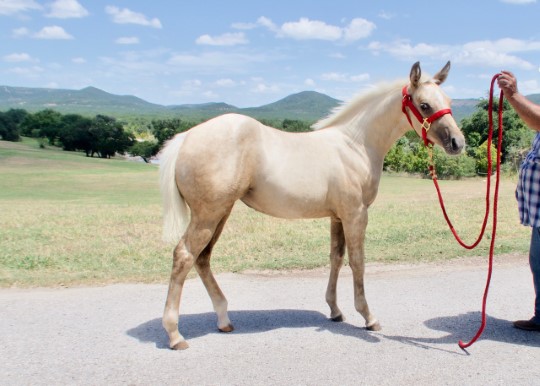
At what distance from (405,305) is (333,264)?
1137 millimetres

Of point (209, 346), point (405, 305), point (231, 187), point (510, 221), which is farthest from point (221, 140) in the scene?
point (510, 221)

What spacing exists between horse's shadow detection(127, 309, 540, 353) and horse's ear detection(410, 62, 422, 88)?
2.57m

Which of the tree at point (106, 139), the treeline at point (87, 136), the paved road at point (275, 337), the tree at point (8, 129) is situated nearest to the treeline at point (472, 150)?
the paved road at point (275, 337)

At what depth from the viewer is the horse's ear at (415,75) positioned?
4.66 meters

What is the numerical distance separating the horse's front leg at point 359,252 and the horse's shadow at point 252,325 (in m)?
0.15

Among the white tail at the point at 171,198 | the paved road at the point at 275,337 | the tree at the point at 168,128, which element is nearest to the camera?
the paved road at the point at 275,337

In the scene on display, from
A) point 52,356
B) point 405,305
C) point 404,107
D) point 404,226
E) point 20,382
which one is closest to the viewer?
point 20,382

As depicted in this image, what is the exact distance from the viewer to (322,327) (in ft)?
17.3

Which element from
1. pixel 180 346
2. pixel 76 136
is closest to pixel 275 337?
pixel 180 346

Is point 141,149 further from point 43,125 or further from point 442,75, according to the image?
point 442,75

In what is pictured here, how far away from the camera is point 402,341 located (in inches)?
193

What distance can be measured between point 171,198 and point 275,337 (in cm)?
175

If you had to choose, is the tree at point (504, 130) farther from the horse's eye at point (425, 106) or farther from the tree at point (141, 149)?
the horse's eye at point (425, 106)

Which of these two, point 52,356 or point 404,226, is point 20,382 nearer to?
point 52,356
